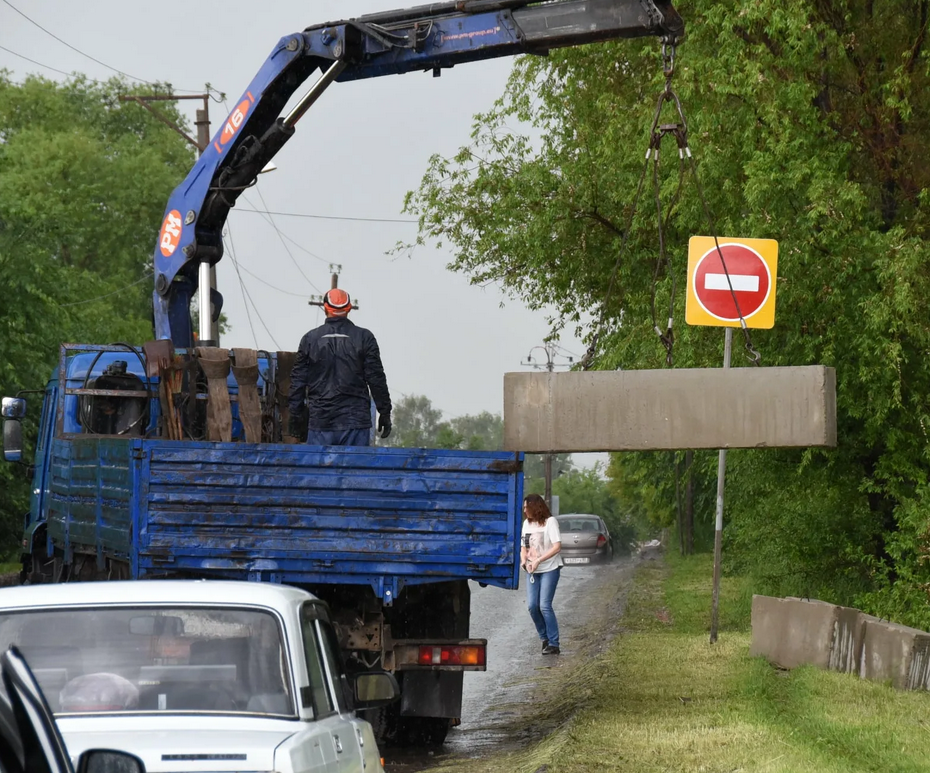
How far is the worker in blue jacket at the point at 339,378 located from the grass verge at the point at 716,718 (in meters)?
2.57

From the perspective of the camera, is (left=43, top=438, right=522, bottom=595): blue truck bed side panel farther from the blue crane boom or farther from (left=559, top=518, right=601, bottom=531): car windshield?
(left=559, top=518, right=601, bottom=531): car windshield

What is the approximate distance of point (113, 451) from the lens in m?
10.2

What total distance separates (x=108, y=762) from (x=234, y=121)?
12087mm

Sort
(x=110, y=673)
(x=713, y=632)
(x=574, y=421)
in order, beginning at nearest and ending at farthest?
(x=110, y=673) < (x=574, y=421) < (x=713, y=632)

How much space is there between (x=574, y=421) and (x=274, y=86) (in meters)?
5.15

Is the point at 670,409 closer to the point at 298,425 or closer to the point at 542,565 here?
the point at 298,425

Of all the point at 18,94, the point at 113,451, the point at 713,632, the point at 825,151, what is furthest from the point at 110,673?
the point at 18,94

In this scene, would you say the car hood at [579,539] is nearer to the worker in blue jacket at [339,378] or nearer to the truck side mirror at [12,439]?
the truck side mirror at [12,439]

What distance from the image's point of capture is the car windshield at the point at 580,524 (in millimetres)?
44031

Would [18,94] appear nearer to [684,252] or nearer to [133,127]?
[133,127]

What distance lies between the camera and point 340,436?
1094 centimetres

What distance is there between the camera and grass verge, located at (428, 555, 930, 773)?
7938mm

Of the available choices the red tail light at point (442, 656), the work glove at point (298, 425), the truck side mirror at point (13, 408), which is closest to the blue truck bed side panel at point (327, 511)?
the red tail light at point (442, 656)

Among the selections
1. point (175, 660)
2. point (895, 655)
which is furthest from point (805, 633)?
point (175, 660)
